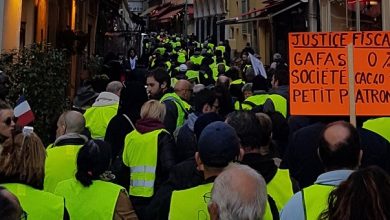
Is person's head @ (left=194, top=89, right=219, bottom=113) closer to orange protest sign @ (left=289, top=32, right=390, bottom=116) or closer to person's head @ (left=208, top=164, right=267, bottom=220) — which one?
orange protest sign @ (left=289, top=32, right=390, bottom=116)

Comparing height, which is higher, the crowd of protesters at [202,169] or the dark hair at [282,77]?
the dark hair at [282,77]

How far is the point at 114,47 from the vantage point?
3241 cm

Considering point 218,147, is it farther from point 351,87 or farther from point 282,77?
point 282,77

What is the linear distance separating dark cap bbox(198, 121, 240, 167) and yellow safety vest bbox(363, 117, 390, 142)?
7.33 ft

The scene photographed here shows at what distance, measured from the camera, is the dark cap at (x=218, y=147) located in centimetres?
365

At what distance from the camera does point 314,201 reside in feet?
11.2

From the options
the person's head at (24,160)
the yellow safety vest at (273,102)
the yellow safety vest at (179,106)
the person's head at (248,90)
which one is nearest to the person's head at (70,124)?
the person's head at (24,160)

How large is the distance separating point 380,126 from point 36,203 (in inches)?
127

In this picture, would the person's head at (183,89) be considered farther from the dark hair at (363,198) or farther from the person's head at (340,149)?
the dark hair at (363,198)

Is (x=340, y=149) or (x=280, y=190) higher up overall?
(x=340, y=149)

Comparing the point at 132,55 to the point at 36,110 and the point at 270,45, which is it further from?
the point at 36,110

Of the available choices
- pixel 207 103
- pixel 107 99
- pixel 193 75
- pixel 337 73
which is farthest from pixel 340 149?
pixel 193 75

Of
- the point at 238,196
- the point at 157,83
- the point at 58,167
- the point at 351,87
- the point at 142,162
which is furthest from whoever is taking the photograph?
the point at 157,83

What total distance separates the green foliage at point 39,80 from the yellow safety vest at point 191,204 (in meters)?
5.86
